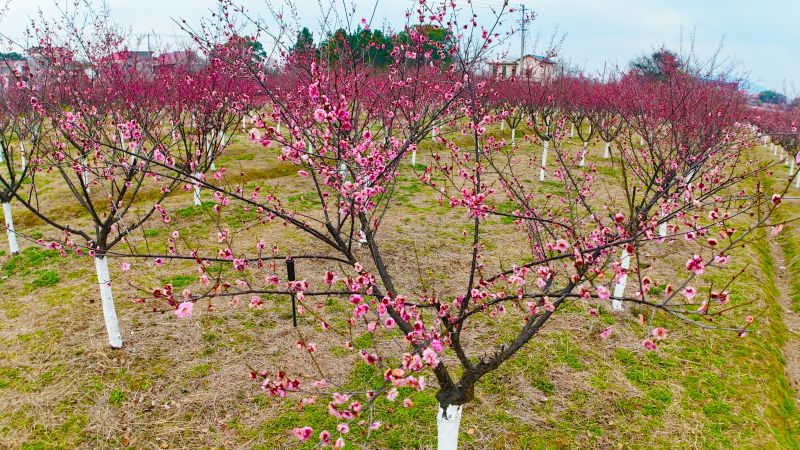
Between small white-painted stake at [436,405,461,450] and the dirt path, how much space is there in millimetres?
5923

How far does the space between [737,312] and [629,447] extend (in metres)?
4.80

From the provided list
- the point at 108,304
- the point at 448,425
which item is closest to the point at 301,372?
the point at 448,425

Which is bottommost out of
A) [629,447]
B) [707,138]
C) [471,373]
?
[629,447]

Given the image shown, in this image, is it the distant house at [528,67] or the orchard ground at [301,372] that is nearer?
the orchard ground at [301,372]

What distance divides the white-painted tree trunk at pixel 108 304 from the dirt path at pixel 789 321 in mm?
10075

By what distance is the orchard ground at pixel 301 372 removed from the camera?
5270mm

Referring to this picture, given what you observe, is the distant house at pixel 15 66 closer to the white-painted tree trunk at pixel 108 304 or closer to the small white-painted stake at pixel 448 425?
the white-painted tree trunk at pixel 108 304

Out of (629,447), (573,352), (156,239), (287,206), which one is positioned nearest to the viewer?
(629,447)

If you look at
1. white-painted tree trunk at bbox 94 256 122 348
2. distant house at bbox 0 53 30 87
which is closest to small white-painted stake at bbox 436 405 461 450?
white-painted tree trunk at bbox 94 256 122 348

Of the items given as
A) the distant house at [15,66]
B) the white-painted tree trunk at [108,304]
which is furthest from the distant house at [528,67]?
the distant house at [15,66]

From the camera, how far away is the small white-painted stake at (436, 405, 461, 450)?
3.90 m

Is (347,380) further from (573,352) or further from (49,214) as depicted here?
(49,214)

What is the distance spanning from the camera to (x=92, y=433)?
518 centimetres

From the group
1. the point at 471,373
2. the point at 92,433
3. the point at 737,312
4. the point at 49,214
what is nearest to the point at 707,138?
the point at 737,312
